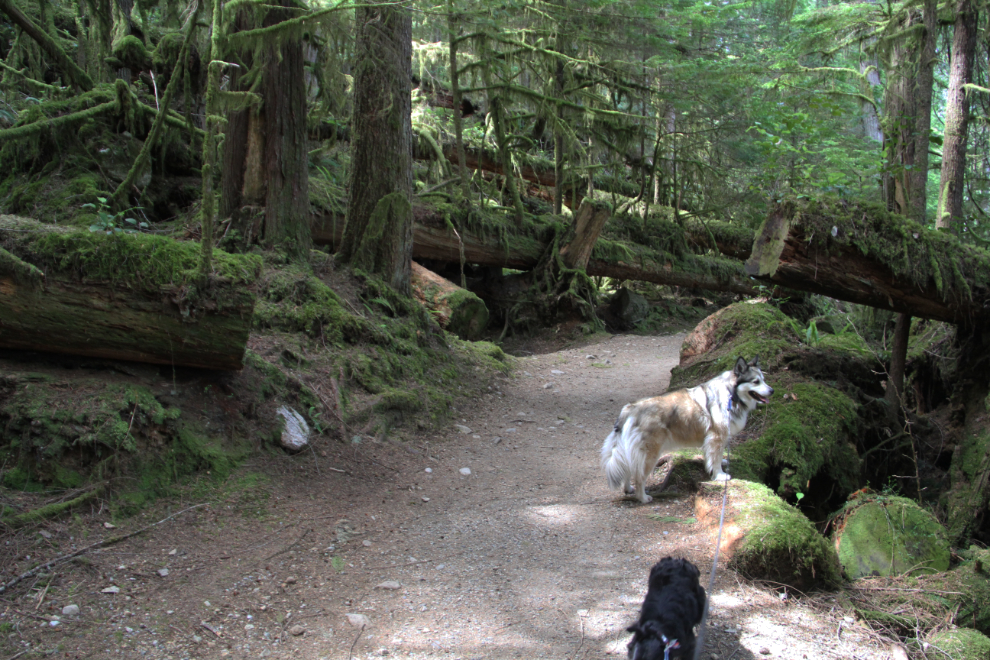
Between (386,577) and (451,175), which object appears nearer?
(386,577)

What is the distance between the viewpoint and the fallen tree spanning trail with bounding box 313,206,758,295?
12.2m

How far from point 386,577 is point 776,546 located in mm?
2807

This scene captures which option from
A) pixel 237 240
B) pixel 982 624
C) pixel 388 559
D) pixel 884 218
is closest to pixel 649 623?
pixel 388 559

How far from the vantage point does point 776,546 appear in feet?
14.1

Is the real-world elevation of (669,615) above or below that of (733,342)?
below

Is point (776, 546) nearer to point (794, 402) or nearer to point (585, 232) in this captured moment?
point (794, 402)

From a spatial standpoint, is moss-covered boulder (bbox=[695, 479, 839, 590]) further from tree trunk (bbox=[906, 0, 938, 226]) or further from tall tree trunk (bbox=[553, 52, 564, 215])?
tall tree trunk (bbox=[553, 52, 564, 215])

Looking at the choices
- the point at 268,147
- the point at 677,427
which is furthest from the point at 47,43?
the point at 677,427

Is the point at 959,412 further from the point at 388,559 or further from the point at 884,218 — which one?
the point at 388,559

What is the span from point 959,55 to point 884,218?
5835 millimetres

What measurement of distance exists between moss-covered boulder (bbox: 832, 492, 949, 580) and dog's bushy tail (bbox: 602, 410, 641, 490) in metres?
1.91

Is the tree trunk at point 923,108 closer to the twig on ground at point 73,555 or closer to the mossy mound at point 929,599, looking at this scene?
the mossy mound at point 929,599

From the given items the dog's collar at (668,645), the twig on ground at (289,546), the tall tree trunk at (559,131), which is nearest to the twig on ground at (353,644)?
the twig on ground at (289,546)

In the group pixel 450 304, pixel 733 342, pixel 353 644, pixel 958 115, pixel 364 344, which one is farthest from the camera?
pixel 450 304
